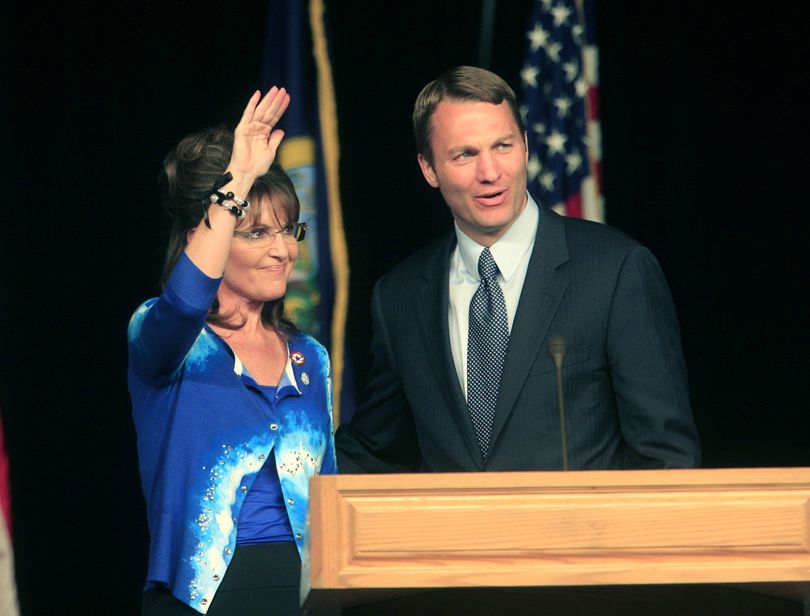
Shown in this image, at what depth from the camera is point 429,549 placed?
1958mm

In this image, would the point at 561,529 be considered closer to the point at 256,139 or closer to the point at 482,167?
the point at 256,139

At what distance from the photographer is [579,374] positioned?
2934 mm

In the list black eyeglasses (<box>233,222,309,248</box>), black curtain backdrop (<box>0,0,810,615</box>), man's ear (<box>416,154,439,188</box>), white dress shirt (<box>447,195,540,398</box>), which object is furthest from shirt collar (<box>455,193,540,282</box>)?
black curtain backdrop (<box>0,0,810,615</box>)

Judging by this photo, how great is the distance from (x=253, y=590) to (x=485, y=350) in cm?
72

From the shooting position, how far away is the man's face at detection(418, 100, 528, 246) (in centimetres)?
311

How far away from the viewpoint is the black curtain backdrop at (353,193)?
13.0ft

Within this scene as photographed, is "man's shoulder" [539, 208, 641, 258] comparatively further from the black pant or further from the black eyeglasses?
the black pant

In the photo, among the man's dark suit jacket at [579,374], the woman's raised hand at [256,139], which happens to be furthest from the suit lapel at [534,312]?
the woman's raised hand at [256,139]

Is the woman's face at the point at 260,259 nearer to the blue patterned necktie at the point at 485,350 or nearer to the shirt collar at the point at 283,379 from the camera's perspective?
the shirt collar at the point at 283,379

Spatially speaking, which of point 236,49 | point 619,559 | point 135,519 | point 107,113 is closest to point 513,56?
point 236,49

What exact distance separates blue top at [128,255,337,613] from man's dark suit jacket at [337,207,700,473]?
0.29 metres

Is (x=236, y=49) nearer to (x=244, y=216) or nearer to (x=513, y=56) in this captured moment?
(x=513, y=56)

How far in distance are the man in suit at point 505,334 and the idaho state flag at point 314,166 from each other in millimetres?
1024

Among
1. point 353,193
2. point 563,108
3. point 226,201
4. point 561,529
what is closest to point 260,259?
point 226,201
